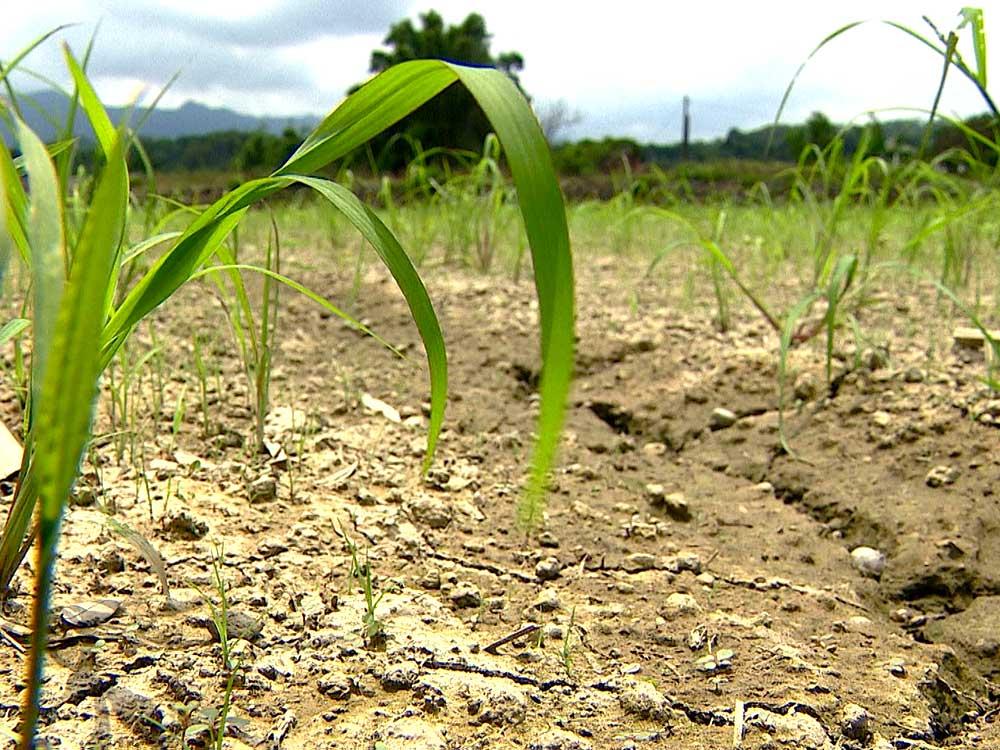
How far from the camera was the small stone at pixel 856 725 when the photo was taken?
0.81m

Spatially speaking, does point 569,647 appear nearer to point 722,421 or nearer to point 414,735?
point 414,735

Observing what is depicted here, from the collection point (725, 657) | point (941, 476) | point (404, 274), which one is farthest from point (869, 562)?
point (404, 274)

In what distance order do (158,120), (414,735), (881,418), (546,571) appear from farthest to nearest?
(158,120), (881,418), (546,571), (414,735)

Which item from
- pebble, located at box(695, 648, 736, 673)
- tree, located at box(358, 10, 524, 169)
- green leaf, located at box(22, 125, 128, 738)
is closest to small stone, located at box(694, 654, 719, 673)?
pebble, located at box(695, 648, 736, 673)

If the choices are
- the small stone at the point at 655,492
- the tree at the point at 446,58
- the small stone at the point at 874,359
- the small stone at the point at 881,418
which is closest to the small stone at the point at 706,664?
the small stone at the point at 655,492

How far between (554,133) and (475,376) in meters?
13.9

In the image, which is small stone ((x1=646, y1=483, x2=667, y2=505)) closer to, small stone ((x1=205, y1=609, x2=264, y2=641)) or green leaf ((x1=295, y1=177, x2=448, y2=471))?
small stone ((x1=205, y1=609, x2=264, y2=641))

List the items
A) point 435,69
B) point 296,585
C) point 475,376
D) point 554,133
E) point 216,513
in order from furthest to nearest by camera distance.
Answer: point 554,133 < point 475,376 < point 216,513 < point 296,585 < point 435,69

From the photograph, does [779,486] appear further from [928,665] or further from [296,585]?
[296,585]

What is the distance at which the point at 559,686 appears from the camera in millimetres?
825

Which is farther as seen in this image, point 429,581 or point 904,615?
point 904,615

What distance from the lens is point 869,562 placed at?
47.4 inches

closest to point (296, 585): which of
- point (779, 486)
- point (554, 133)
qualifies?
point (779, 486)

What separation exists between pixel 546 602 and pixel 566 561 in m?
0.13
